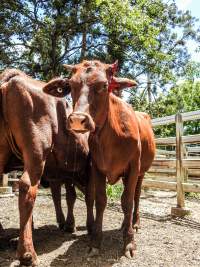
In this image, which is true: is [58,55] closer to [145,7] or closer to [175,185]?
[145,7]

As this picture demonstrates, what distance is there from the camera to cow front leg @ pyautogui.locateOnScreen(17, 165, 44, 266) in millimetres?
4117

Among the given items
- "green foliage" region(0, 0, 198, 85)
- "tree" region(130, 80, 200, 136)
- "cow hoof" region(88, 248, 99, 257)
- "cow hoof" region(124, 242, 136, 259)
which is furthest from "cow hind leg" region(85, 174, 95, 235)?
"tree" region(130, 80, 200, 136)

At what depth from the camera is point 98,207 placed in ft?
16.2

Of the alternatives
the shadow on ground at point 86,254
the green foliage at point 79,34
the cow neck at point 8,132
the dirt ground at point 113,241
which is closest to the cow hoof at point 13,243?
the dirt ground at point 113,241

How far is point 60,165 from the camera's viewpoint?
552 centimetres

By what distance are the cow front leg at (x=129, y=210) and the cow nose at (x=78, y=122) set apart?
4.24ft

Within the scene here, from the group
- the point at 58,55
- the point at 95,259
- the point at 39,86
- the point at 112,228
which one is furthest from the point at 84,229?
the point at 58,55

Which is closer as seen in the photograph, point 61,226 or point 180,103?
point 61,226

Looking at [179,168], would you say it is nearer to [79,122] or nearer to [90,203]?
[90,203]

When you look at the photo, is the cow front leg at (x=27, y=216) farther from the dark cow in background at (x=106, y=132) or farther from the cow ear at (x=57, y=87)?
the cow ear at (x=57, y=87)

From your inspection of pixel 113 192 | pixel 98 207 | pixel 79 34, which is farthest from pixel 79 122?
pixel 79 34

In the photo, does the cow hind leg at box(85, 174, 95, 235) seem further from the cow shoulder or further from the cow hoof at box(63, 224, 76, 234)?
the cow shoulder

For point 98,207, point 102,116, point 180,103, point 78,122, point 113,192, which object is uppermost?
point 180,103

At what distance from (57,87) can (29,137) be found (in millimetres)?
734
